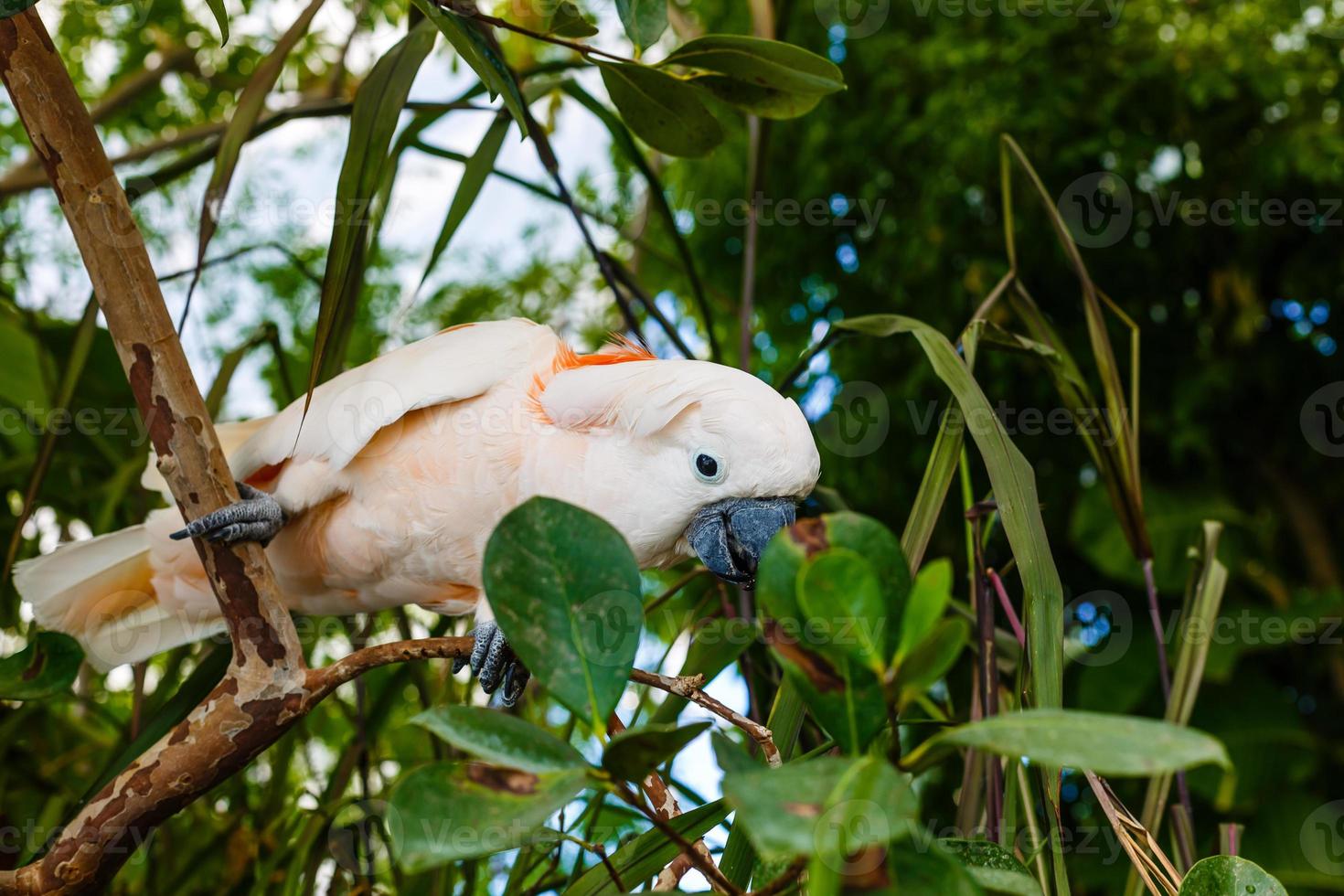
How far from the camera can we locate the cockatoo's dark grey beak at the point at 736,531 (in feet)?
2.44

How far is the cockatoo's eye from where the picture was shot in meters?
0.75

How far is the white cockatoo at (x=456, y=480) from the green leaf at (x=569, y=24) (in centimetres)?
25

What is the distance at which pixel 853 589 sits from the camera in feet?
1.24

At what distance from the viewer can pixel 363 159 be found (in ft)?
2.42

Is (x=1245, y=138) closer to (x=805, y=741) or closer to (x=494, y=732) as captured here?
(x=805, y=741)

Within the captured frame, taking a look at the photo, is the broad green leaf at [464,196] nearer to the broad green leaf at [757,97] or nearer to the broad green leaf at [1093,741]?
the broad green leaf at [757,97]

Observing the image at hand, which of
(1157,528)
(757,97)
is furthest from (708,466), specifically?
(1157,528)

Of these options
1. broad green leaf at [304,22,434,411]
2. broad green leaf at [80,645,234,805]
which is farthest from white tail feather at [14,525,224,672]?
broad green leaf at [304,22,434,411]

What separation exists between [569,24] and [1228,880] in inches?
26.5

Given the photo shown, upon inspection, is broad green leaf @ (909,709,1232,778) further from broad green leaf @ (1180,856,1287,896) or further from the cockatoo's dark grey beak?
the cockatoo's dark grey beak

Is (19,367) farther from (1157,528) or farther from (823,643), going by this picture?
(1157,528)

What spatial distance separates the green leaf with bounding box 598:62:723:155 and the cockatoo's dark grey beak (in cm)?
32

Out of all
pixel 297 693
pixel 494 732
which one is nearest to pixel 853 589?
pixel 494 732

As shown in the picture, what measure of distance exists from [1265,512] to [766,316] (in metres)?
1.06
